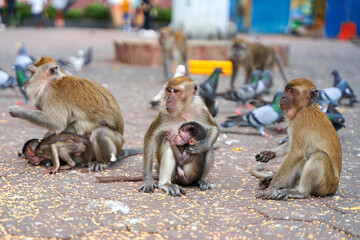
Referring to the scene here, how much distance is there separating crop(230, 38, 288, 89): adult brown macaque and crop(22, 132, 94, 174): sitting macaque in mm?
6034

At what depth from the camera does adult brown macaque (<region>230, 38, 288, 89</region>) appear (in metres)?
10.7

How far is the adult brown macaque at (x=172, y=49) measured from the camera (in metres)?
11.9

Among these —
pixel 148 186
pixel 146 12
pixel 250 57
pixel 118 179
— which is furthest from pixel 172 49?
pixel 146 12

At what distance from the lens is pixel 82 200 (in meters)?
4.02

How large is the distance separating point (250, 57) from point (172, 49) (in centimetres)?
195

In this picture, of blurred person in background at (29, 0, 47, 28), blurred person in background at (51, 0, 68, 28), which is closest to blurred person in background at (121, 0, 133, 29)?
blurred person in background at (51, 0, 68, 28)

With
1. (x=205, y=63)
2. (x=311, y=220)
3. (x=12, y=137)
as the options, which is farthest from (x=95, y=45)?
(x=311, y=220)

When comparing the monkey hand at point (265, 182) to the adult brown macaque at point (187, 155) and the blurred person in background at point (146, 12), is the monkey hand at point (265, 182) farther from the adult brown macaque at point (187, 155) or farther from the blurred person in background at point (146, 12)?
the blurred person in background at point (146, 12)

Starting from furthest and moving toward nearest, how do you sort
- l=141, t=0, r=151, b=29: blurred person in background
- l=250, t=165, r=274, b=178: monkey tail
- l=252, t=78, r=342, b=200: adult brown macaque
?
l=141, t=0, r=151, b=29: blurred person in background < l=250, t=165, r=274, b=178: monkey tail < l=252, t=78, r=342, b=200: adult brown macaque

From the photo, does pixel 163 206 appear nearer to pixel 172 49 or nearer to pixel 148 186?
pixel 148 186

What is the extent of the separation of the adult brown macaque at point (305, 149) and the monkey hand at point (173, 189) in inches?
26.8

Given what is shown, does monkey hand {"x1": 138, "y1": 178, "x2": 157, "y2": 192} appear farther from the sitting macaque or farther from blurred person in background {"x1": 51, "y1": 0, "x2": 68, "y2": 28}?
blurred person in background {"x1": 51, "y1": 0, "x2": 68, "y2": 28}

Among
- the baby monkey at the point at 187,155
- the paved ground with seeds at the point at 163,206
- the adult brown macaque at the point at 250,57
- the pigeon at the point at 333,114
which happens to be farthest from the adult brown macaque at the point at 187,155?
the adult brown macaque at the point at 250,57

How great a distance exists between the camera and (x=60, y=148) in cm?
489
